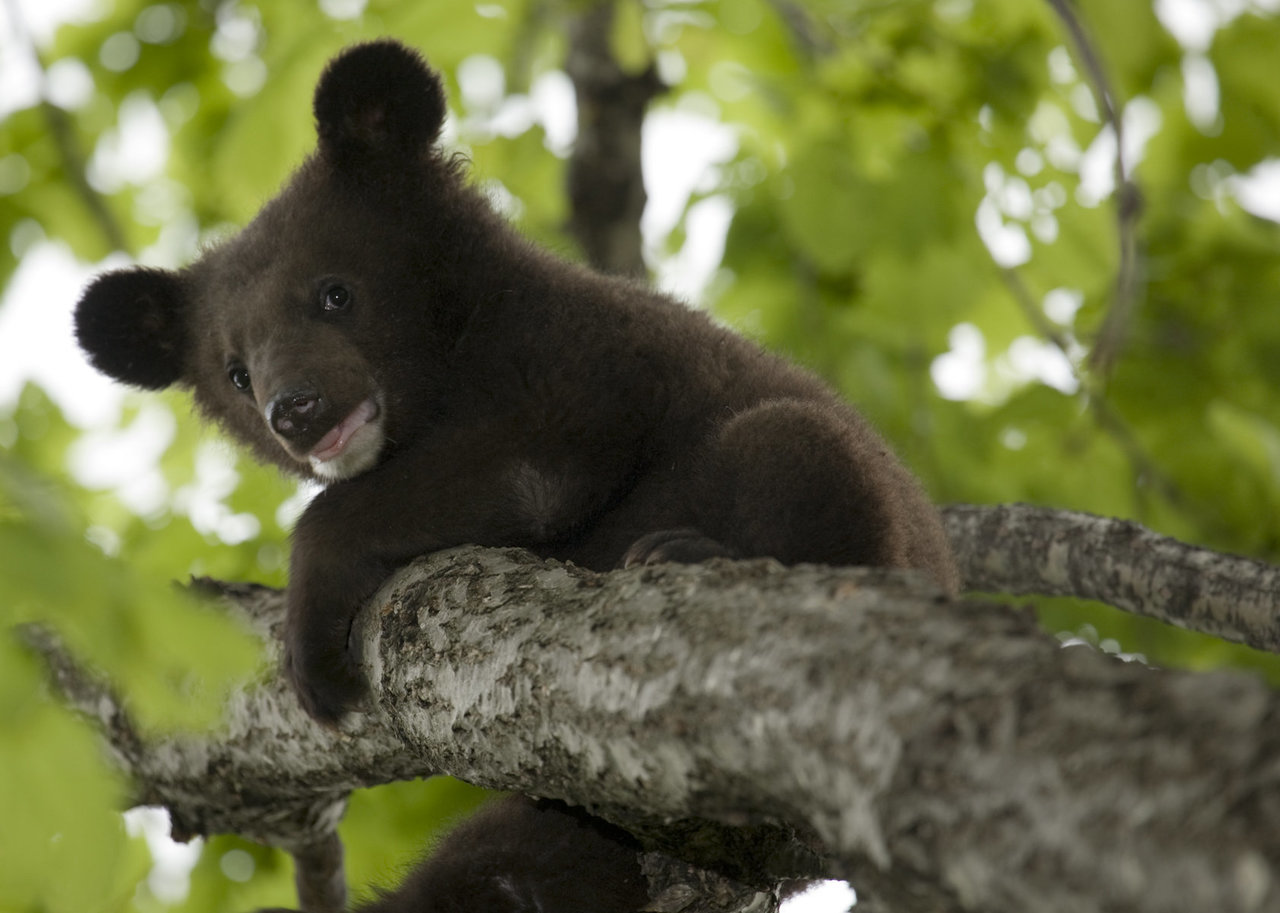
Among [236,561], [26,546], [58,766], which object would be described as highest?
[26,546]

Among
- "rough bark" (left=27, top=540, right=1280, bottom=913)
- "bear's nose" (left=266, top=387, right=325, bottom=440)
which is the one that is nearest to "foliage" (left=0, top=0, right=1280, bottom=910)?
"bear's nose" (left=266, top=387, right=325, bottom=440)

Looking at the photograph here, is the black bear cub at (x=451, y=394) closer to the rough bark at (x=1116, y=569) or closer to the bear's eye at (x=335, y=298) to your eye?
the bear's eye at (x=335, y=298)

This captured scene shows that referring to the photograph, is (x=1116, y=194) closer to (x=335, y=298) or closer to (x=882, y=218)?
(x=882, y=218)

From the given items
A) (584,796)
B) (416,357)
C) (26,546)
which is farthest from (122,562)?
(416,357)

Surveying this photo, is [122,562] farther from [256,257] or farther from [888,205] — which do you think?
[888,205]

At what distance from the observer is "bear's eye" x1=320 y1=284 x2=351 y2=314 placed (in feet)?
13.7

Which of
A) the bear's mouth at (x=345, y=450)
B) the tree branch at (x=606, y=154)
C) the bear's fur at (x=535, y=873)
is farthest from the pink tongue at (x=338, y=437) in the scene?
the tree branch at (x=606, y=154)

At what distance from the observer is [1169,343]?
6441 millimetres

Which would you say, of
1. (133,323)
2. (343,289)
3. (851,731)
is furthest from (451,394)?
(851,731)

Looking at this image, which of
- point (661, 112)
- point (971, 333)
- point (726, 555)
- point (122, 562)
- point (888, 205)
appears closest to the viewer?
point (122, 562)

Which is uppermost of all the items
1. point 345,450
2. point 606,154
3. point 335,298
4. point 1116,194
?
point 1116,194

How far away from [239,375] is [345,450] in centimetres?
83

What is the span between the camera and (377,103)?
437 cm

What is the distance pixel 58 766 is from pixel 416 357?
233 cm
